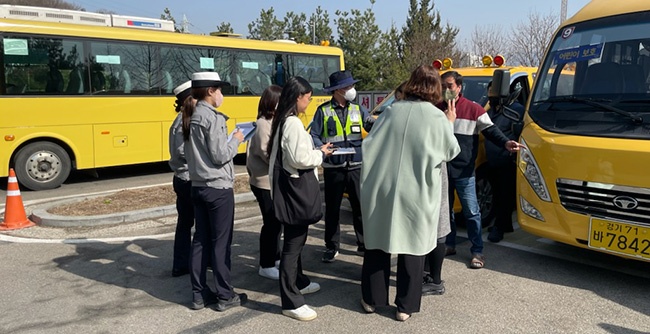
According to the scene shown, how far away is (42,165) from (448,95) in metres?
7.65

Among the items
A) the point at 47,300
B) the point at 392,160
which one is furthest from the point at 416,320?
the point at 47,300

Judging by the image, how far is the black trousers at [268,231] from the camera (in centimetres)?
466

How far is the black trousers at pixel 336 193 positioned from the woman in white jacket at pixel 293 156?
0.93m

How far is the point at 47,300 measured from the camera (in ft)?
14.6

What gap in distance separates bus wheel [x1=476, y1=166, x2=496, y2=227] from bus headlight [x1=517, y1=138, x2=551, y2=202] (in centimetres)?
106

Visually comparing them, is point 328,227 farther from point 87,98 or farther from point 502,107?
point 87,98

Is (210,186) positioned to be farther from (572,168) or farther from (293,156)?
(572,168)

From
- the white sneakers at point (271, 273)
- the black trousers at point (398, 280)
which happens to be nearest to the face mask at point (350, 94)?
the black trousers at point (398, 280)

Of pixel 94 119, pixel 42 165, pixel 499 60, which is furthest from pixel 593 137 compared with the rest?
pixel 42 165

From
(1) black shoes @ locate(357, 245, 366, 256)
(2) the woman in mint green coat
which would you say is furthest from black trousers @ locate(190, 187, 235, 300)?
(1) black shoes @ locate(357, 245, 366, 256)

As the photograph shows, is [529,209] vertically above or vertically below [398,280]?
above

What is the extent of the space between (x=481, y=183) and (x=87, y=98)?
284 inches

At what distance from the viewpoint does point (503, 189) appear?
5.93m

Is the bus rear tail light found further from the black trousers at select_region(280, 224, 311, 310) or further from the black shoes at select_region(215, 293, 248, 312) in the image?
the black shoes at select_region(215, 293, 248, 312)
